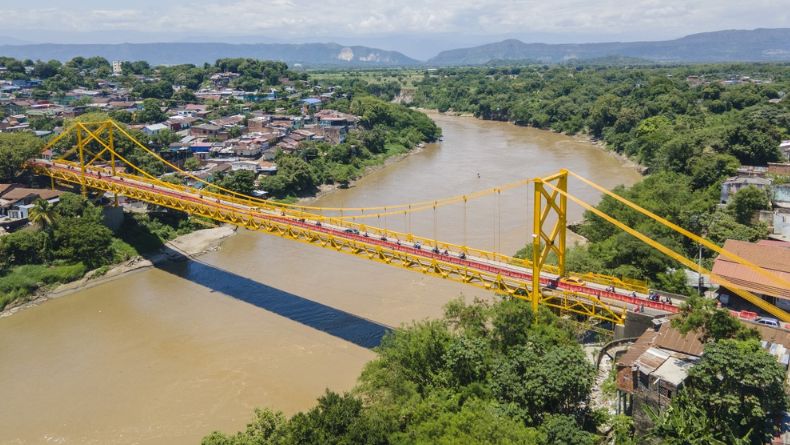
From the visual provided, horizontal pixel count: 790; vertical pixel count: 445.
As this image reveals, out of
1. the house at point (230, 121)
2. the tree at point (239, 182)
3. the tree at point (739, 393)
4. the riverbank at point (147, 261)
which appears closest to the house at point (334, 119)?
the house at point (230, 121)

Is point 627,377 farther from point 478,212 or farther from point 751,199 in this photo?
point 478,212

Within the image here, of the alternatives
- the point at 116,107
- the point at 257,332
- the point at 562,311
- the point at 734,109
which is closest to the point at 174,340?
the point at 257,332

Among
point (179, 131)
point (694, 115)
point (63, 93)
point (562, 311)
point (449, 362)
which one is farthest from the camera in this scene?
point (63, 93)

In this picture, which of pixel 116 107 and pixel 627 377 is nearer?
pixel 627 377

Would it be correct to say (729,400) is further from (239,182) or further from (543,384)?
(239,182)

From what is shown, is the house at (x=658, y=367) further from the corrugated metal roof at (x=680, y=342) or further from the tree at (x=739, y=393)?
the tree at (x=739, y=393)

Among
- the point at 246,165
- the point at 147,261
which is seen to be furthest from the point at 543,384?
the point at 246,165

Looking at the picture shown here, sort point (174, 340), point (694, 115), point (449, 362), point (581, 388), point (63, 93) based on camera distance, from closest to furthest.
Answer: point (581, 388), point (449, 362), point (174, 340), point (694, 115), point (63, 93)
